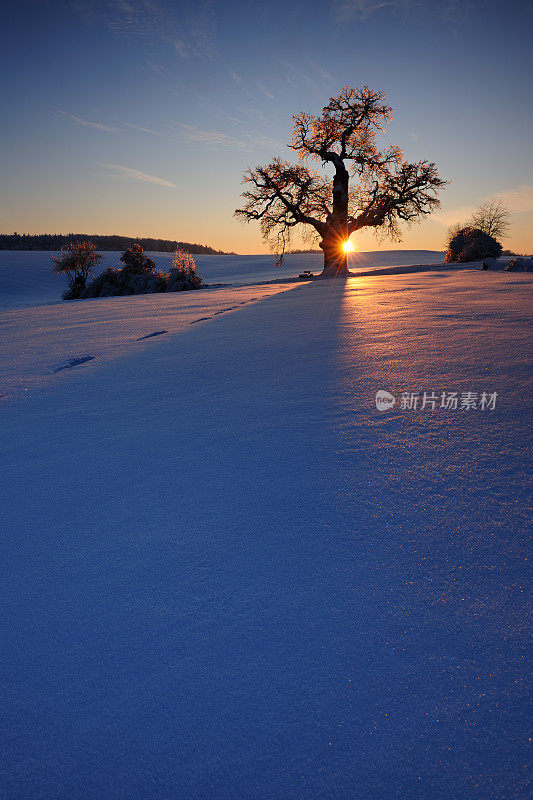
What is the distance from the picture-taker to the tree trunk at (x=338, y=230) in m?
16.7

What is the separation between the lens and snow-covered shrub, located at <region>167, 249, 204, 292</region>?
1700 cm

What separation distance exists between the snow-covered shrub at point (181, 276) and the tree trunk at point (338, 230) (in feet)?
17.4

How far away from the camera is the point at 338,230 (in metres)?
17.0

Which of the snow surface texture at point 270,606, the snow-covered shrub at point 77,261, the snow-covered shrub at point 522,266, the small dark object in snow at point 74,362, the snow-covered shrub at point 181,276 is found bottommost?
the snow surface texture at point 270,606

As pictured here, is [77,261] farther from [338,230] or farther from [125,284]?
[338,230]

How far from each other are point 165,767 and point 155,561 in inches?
19.8

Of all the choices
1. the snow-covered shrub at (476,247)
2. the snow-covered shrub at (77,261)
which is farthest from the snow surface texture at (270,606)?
→ the snow-covered shrub at (77,261)

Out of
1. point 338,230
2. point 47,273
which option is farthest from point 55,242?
point 338,230

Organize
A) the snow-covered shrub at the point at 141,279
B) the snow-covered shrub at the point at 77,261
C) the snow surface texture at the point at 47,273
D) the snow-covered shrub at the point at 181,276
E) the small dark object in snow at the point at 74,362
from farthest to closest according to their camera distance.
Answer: the snow surface texture at the point at 47,273, the snow-covered shrub at the point at 77,261, the snow-covered shrub at the point at 141,279, the snow-covered shrub at the point at 181,276, the small dark object in snow at the point at 74,362

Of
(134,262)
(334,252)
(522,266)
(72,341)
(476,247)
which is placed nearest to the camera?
(72,341)

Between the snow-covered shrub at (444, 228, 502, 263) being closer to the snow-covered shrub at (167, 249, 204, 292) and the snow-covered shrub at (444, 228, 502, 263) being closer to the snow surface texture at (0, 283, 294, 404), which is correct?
the snow-covered shrub at (167, 249, 204, 292)

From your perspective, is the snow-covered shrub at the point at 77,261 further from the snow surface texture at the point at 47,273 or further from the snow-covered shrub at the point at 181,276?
the snow-covered shrub at the point at 181,276

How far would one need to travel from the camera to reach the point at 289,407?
223 cm

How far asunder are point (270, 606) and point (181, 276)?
17.5 metres
